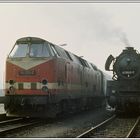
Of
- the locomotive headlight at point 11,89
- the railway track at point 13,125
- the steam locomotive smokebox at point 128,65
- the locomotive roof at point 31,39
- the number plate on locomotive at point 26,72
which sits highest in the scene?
the locomotive roof at point 31,39

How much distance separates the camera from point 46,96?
16.1 m

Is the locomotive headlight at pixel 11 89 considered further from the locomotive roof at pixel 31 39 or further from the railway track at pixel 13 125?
the locomotive roof at pixel 31 39

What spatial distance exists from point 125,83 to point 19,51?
6.58 meters

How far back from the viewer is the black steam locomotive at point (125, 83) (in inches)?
814

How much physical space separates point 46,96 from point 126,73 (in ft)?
21.8

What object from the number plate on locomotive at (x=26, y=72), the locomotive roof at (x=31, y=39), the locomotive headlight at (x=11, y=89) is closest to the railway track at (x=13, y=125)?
the locomotive headlight at (x=11, y=89)

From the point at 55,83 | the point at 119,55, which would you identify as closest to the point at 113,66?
the point at 119,55

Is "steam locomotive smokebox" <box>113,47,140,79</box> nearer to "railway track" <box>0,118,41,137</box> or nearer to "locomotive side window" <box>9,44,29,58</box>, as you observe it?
"railway track" <box>0,118,41,137</box>

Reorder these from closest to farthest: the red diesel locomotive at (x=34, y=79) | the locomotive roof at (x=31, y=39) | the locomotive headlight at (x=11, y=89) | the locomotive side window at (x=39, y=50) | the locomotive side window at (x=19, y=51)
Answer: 1. the red diesel locomotive at (x=34, y=79)
2. the locomotive headlight at (x=11, y=89)
3. the locomotive side window at (x=39, y=50)
4. the locomotive side window at (x=19, y=51)
5. the locomotive roof at (x=31, y=39)

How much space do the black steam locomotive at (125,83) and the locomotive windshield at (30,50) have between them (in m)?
5.59

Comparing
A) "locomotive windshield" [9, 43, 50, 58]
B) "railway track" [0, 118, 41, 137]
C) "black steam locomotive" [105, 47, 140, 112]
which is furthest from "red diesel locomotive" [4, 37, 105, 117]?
"black steam locomotive" [105, 47, 140, 112]

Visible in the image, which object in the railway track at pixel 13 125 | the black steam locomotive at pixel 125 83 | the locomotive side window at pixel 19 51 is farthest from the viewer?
the black steam locomotive at pixel 125 83

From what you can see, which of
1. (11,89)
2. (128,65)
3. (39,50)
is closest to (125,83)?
(128,65)

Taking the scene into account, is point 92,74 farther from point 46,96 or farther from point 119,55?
point 46,96
